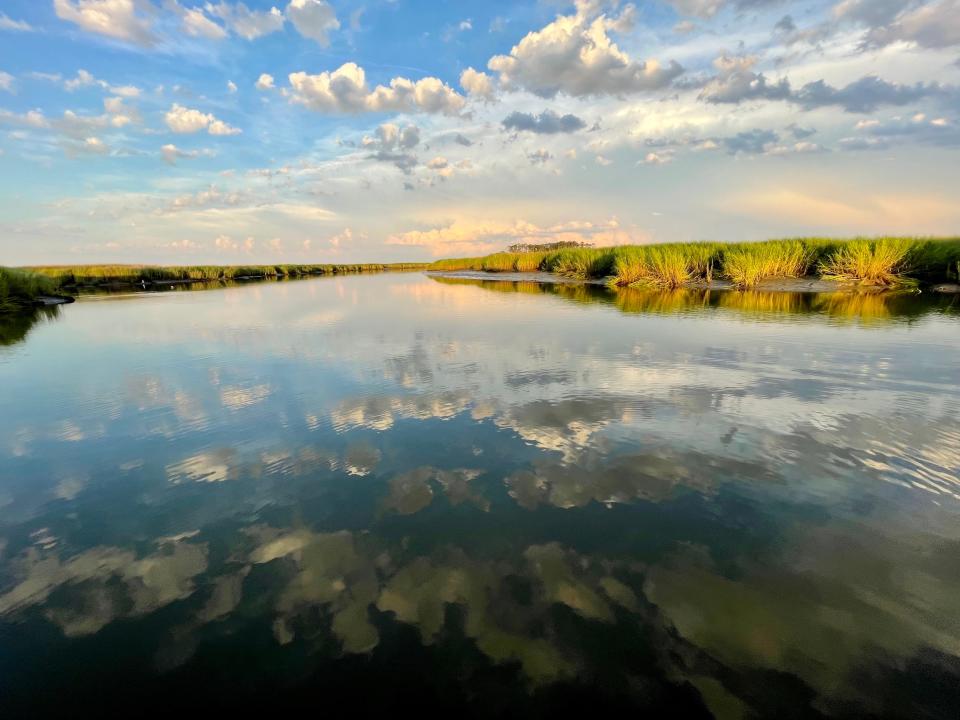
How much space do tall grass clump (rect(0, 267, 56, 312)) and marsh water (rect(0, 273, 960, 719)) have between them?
98.3 feet

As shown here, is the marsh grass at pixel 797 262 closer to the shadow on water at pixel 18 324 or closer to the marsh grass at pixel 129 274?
the shadow on water at pixel 18 324

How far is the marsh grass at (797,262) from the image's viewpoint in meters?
29.3

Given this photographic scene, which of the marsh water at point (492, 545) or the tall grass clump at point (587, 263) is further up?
the tall grass clump at point (587, 263)

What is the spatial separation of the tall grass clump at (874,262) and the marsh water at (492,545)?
24.7 metres

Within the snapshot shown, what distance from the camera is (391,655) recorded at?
3215 millimetres

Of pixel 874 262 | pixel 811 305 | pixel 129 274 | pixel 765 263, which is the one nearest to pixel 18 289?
pixel 129 274

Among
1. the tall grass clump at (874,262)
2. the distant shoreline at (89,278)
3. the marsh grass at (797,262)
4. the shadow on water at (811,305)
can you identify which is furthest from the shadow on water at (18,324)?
the tall grass clump at (874,262)

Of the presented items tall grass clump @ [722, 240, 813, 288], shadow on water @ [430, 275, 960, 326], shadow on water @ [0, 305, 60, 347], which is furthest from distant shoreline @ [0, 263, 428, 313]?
tall grass clump @ [722, 240, 813, 288]

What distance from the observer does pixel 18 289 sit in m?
33.1

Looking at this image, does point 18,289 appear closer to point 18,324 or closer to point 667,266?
point 18,324

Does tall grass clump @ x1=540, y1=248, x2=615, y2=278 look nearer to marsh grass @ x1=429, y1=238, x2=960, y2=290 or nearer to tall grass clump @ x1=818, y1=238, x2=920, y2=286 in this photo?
marsh grass @ x1=429, y1=238, x2=960, y2=290

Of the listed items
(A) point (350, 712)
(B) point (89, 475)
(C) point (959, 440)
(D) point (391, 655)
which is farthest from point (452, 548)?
(C) point (959, 440)

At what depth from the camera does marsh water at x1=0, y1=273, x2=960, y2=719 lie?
3031 mm

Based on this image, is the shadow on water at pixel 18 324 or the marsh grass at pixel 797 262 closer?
A: the shadow on water at pixel 18 324
